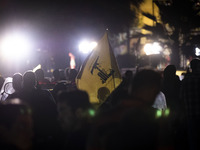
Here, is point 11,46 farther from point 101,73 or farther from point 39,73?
point 101,73

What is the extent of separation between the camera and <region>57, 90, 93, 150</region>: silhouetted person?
11.9ft

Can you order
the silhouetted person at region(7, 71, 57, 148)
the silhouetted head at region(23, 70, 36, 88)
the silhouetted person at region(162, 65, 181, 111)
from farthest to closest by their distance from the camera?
1. the silhouetted person at region(162, 65, 181, 111)
2. the silhouetted head at region(23, 70, 36, 88)
3. the silhouetted person at region(7, 71, 57, 148)

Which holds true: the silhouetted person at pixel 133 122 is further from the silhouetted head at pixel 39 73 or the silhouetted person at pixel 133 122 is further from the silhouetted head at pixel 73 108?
the silhouetted head at pixel 39 73

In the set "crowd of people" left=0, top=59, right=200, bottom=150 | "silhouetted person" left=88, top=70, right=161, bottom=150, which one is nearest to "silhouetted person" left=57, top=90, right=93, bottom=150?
"crowd of people" left=0, top=59, right=200, bottom=150

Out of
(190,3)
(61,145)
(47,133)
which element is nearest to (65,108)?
(61,145)

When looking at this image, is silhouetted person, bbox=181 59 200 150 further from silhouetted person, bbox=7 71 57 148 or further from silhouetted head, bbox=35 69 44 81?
silhouetted head, bbox=35 69 44 81

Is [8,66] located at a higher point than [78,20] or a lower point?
lower

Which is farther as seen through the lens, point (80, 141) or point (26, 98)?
point (26, 98)

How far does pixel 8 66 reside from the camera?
22.0m

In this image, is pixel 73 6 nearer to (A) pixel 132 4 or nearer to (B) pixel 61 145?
(A) pixel 132 4

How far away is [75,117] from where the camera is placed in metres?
3.63

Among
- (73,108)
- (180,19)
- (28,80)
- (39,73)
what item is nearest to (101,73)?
(28,80)

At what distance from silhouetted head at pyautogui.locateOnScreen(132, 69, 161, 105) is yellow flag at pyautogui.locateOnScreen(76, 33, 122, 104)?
11.5ft

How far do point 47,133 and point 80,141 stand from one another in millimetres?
1295
